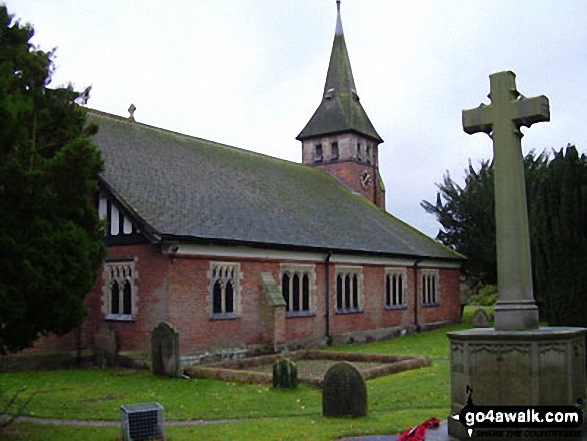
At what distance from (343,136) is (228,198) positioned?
1619 cm

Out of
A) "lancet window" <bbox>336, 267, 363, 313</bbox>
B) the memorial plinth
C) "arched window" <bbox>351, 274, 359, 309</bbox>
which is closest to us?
the memorial plinth

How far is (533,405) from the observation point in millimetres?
8000

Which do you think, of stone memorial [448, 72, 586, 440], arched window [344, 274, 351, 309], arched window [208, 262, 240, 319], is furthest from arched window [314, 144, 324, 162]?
stone memorial [448, 72, 586, 440]

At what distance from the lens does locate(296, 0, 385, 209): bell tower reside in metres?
39.7

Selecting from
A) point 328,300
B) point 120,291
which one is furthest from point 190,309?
point 328,300

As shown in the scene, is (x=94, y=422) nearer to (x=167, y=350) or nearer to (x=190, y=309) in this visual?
(x=167, y=350)

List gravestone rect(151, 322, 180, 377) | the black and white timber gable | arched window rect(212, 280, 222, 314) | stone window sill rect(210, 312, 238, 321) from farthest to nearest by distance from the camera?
arched window rect(212, 280, 222, 314) < stone window sill rect(210, 312, 238, 321) < the black and white timber gable < gravestone rect(151, 322, 180, 377)

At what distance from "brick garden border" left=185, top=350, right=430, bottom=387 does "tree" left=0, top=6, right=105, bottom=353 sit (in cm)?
666

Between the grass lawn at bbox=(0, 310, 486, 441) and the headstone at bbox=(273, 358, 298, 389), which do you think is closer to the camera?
the grass lawn at bbox=(0, 310, 486, 441)

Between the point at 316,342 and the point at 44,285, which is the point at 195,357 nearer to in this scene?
the point at 316,342

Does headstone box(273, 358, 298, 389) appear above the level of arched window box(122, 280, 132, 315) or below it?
below

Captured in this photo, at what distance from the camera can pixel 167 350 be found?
18406 mm

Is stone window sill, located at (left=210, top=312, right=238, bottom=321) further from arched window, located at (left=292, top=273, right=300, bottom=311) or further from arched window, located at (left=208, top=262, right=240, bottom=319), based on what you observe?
arched window, located at (left=292, top=273, right=300, bottom=311)

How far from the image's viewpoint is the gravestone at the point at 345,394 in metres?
11.7
